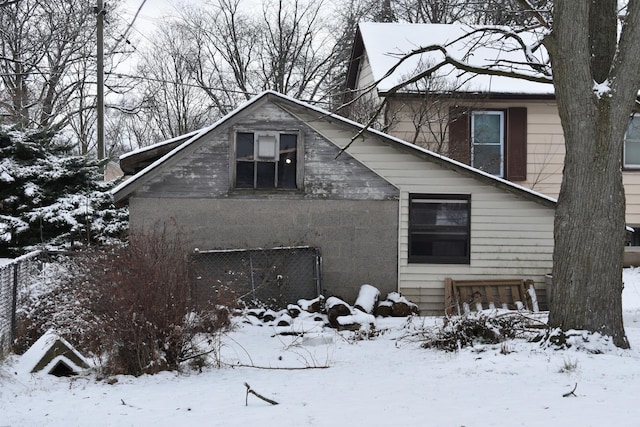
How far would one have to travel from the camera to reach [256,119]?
530 inches

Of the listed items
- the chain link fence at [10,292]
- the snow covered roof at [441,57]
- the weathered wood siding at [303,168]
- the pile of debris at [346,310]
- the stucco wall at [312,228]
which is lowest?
the pile of debris at [346,310]

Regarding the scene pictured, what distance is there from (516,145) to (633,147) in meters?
3.18

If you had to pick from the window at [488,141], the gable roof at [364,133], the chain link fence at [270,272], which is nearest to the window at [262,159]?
the gable roof at [364,133]

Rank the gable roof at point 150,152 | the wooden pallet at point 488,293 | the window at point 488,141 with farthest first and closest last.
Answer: the window at point 488,141 < the gable roof at point 150,152 < the wooden pallet at point 488,293

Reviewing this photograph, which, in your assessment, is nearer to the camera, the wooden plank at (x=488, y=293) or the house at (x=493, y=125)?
the wooden plank at (x=488, y=293)

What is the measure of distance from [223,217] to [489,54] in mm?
9860

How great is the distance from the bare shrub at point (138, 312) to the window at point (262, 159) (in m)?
5.02

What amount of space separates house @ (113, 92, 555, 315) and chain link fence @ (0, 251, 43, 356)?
9.69 ft

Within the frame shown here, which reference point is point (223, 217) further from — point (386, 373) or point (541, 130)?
point (541, 130)

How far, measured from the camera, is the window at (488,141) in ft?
55.3

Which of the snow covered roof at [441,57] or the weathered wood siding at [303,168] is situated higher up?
the snow covered roof at [441,57]

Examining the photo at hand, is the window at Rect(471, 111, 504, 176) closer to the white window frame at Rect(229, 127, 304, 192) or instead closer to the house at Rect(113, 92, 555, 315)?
the house at Rect(113, 92, 555, 315)

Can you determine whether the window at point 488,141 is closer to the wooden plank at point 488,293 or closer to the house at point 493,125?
the house at point 493,125

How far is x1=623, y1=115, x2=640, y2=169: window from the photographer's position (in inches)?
679
